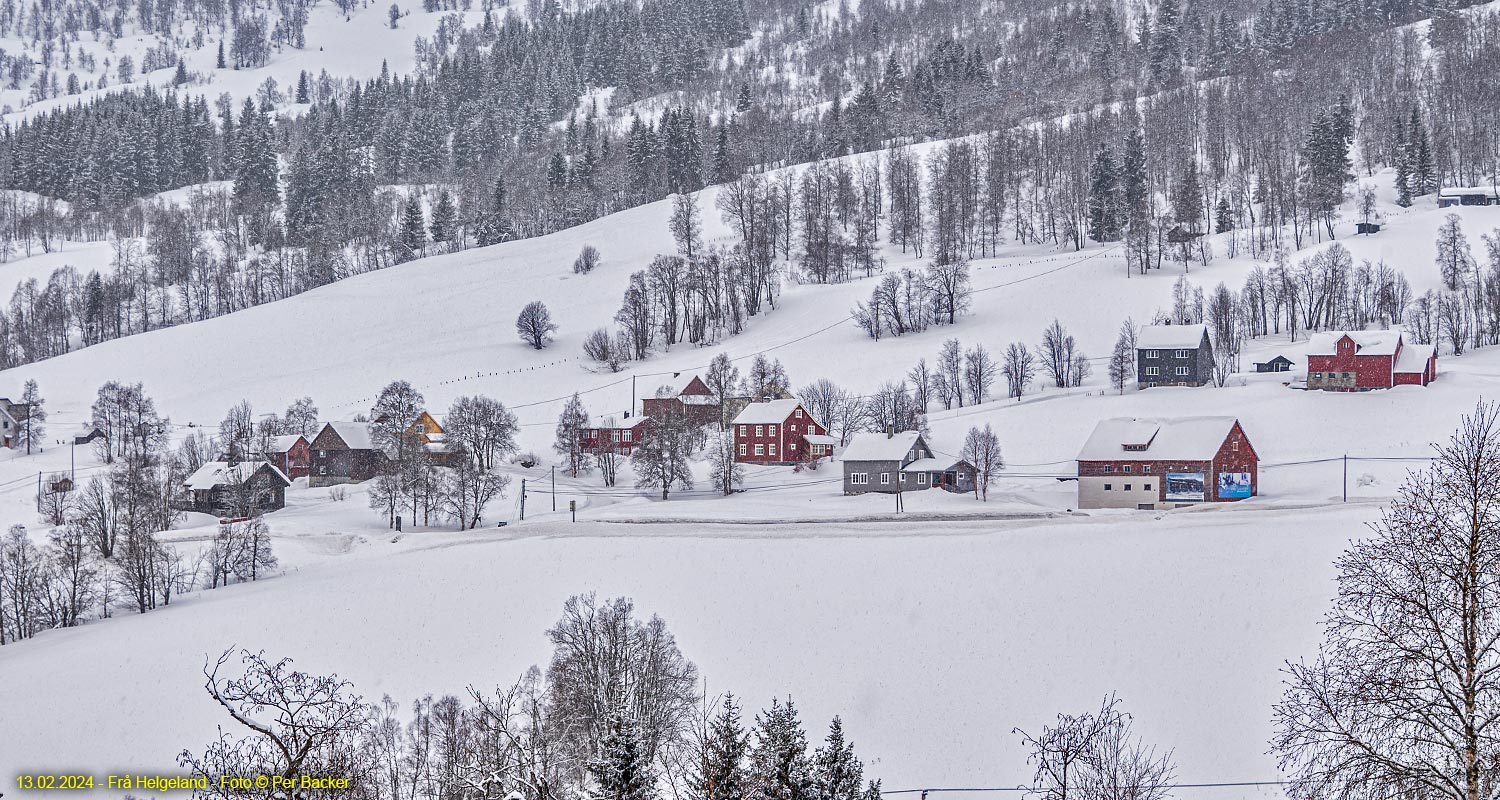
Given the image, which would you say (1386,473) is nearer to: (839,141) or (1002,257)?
(1002,257)

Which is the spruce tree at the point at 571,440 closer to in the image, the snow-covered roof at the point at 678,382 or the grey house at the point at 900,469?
the snow-covered roof at the point at 678,382

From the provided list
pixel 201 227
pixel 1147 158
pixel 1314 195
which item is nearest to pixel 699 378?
pixel 1314 195

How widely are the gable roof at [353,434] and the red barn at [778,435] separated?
25015mm

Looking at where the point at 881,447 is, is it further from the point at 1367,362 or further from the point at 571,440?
the point at 1367,362

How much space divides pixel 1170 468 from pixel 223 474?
53.9 meters

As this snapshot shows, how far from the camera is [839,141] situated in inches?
6624

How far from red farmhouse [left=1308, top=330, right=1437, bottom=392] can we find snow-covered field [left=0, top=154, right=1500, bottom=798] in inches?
76.3

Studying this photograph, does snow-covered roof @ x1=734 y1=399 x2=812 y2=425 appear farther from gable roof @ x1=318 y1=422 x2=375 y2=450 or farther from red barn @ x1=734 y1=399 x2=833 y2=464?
gable roof @ x1=318 y1=422 x2=375 y2=450

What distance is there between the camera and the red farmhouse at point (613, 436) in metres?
84.4

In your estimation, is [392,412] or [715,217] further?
[715,217]

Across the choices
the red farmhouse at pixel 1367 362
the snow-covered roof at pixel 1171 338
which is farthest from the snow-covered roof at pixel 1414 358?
the snow-covered roof at pixel 1171 338

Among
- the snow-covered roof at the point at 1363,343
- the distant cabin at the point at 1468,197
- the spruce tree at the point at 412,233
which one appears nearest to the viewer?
the snow-covered roof at the point at 1363,343

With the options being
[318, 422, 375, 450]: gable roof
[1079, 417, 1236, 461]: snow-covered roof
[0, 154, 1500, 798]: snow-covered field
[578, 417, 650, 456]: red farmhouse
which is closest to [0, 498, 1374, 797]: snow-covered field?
[0, 154, 1500, 798]: snow-covered field

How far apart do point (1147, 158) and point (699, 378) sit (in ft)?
257
